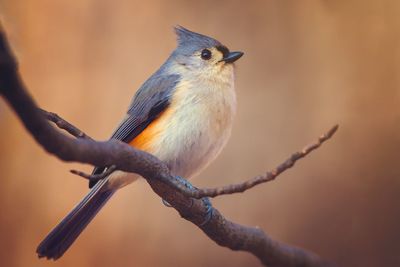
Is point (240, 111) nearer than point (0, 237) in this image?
No

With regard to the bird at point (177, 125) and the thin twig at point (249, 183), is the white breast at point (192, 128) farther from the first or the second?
the thin twig at point (249, 183)

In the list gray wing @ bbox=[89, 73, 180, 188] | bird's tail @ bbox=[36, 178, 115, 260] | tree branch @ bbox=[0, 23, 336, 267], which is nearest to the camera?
tree branch @ bbox=[0, 23, 336, 267]

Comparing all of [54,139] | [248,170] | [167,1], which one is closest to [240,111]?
[248,170]

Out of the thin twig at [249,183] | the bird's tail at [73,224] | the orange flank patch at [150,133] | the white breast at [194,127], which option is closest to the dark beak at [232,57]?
the white breast at [194,127]

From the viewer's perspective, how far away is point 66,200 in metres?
1.81

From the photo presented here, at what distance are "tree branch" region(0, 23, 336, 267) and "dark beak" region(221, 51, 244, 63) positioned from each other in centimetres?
53

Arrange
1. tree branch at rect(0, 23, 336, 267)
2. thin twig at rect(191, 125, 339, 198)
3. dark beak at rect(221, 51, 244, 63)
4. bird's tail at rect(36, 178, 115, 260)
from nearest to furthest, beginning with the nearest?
1. tree branch at rect(0, 23, 336, 267)
2. thin twig at rect(191, 125, 339, 198)
3. bird's tail at rect(36, 178, 115, 260)
4. dark beak at rect(221, 51, 244, 63)

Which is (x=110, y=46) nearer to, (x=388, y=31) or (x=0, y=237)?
(x=0, y=237)

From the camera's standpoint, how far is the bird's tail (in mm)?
1286

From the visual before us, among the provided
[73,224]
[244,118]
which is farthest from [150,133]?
[244,118]

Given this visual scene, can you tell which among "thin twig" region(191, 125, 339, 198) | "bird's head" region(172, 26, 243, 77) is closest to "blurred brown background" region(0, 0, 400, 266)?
"bird's head" region(172, 26, 243, 77)

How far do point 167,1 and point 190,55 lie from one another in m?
0.31

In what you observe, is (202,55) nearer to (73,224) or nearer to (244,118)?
Result: (244,118)

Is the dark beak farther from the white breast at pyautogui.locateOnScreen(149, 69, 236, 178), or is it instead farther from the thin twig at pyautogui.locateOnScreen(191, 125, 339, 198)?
the thin twig at pyautogui.locateOnScreen(191, 125, 339, 198)
